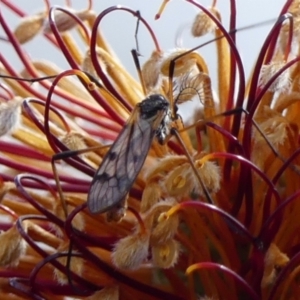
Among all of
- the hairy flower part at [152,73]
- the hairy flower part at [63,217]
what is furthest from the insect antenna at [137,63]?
the hairy flower part at [63,217]

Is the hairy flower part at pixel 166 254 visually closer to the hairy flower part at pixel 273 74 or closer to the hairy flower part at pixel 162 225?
the hairy flower part at pixel 162 225

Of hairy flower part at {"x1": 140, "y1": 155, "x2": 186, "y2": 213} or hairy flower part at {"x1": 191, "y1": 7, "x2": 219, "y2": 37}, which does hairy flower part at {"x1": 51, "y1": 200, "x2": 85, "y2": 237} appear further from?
hairy flower part at {"x1": 191, "y1": 7, "x2": 219, "y2": 37}

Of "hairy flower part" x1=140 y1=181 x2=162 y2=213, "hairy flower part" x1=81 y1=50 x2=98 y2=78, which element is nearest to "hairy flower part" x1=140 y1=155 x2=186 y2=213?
"hairy flower part" x1=140 y1=181 x2=162 y2=213

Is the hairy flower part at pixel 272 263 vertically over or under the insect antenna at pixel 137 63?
under

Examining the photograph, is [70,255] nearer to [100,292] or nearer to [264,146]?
[100,292]

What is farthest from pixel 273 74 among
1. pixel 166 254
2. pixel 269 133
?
pixel 166 254

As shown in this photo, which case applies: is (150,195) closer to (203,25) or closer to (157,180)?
(157,180)

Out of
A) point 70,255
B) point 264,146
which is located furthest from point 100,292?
point 264,146
